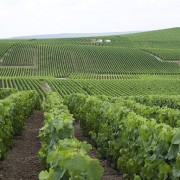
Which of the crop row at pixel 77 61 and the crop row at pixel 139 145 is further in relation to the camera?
the crop row at pixel 77 61

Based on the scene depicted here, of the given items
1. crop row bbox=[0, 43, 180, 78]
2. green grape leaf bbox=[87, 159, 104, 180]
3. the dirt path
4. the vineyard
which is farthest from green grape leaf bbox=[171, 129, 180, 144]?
crop row bbox=[0, 43, 180, 78]

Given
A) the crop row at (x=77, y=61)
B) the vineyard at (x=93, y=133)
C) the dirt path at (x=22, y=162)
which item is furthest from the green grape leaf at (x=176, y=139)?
the crop row at (x=77, y=61)

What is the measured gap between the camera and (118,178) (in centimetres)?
1012

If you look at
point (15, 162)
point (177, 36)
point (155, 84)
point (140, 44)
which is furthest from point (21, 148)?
point (177, 36)

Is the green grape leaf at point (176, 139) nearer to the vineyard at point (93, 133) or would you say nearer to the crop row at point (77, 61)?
the vineyard at point (93, 133)

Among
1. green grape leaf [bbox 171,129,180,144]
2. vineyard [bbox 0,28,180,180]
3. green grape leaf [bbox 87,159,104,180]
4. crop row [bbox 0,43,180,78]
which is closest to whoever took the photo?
green grape leaf [bbox 87,159,104,180]

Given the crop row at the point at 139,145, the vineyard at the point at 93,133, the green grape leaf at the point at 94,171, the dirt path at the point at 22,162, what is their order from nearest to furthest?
the green grape leaf at the point at 94,171, the vineyard at the point at 93,133, the crop row at the point at 139,145, the dirt path at the point at 22,162

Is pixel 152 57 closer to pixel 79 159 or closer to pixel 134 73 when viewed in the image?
pixel 134 73

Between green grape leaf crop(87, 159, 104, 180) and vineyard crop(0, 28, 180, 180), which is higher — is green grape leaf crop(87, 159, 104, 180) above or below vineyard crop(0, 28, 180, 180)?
above

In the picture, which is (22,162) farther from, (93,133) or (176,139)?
(176,139)

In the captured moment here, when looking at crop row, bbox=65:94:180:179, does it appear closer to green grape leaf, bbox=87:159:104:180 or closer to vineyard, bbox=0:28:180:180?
vineyard, bbox=0:28:180:180

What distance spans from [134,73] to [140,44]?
1990 inches

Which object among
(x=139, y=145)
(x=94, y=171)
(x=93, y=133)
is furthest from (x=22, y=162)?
(x=94, y=171)

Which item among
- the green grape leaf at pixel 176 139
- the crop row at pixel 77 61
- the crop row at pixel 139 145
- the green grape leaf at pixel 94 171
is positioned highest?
the green grape leaf at pixel 94 171
